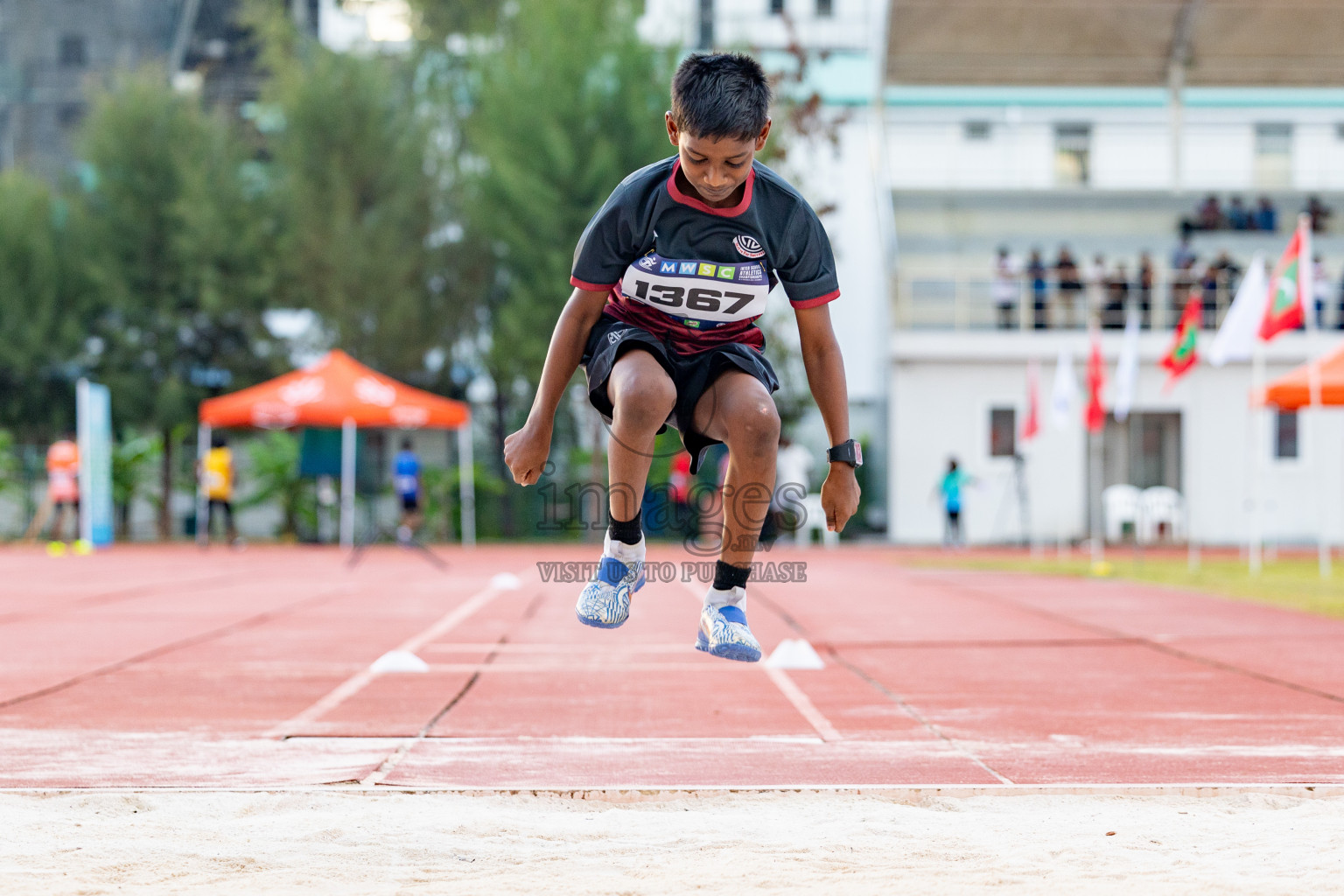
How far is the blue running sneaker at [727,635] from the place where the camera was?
4.35 m

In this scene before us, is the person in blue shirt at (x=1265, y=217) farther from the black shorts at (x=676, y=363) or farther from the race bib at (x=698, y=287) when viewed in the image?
the race bib at (x=698, y=287)

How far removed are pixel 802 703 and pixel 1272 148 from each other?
2977 cm

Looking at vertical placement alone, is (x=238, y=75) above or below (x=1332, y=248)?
above

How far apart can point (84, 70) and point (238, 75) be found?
4722mm

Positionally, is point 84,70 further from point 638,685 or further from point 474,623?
point 638,685

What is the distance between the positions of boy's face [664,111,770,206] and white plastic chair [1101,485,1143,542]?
24029 mm

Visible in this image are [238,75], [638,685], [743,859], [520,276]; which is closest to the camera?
[743,859]

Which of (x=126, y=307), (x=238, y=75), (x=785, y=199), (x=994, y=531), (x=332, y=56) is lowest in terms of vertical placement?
(x=994, y=531)

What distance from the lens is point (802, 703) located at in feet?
22.3

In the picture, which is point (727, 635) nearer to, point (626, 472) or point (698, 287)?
point (626, 472)

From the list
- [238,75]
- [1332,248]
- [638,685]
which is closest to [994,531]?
[1332,248]

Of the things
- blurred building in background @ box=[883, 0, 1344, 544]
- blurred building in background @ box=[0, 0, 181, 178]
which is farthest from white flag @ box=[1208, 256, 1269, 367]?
blurred building in background @ box=[0, 0, 181, 178]

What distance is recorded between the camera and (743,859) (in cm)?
366

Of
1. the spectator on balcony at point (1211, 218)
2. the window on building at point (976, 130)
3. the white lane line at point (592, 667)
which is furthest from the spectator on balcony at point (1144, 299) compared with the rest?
the white lane line at point (592, 667)
